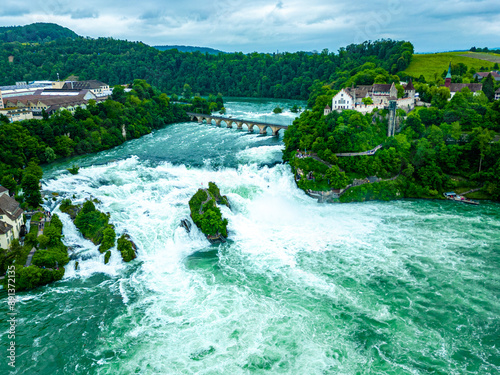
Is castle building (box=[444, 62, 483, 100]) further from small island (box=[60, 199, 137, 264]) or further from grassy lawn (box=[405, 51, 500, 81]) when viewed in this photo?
small island (box=[60, 199, 137, 264])

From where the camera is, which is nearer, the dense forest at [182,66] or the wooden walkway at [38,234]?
the wooden walkway at [38,234]

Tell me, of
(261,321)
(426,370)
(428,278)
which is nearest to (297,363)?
(261,321)

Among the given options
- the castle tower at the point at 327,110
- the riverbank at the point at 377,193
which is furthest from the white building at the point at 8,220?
the castle tower at the point at 327,110

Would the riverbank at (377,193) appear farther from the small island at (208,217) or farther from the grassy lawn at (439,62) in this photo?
the grassy lawn at (439,62)

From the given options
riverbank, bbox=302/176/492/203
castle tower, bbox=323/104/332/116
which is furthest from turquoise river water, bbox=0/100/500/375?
castle tower, bbox=323/104/332/116

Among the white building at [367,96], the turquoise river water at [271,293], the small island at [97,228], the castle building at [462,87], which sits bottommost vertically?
the turquoise river water at [271,293]
